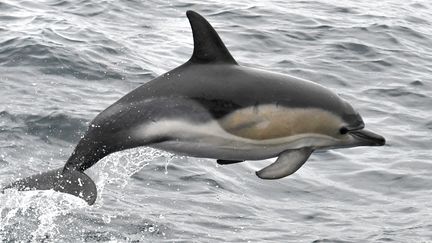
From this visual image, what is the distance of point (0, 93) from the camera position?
1342 centimetres

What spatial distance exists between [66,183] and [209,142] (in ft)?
3.53

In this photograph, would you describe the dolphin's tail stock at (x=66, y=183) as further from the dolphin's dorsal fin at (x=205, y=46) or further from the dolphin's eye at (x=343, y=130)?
the dolphin's eye at (x=343, y=130)

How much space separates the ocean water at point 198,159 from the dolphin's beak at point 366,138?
8.75 ft

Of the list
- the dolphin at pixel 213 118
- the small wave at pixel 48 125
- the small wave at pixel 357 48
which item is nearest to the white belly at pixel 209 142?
the dolphin at pixel 213 118

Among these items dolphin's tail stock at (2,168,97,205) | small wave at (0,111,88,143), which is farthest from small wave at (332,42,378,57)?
dolphin's tail stock at (2,168,97,205)

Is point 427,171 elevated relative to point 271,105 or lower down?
lower down

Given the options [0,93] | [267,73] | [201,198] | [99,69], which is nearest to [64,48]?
[99,69]

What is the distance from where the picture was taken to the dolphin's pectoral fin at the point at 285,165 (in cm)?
616

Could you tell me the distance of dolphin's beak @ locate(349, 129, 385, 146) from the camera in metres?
6.52

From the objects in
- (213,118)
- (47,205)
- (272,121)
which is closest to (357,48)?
(47,205)

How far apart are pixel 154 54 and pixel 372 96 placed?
416cm

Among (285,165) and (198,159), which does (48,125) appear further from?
(285,165)

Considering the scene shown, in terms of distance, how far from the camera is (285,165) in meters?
6.18

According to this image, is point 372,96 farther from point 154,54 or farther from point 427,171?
point 154,54
